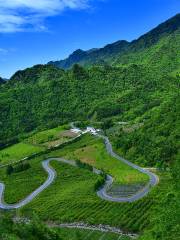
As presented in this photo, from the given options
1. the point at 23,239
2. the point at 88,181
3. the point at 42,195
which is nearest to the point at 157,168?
the point at 88,181

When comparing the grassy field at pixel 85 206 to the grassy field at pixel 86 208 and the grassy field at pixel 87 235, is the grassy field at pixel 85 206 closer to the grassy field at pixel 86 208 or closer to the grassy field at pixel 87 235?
the grassy field at pixel 86 208

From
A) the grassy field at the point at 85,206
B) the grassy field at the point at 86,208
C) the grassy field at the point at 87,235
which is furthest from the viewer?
the grassy field at the point at 85,206

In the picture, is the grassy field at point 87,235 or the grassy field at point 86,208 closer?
the grassy field at point 87,235

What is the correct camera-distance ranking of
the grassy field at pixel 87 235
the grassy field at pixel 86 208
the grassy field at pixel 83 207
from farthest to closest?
1. the grassy field at pixel 83 207
2. the grassy field at pixel 86 208
3. the grassy field at pixel 87 235

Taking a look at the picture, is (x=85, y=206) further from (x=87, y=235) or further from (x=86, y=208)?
(x=87, y=235)

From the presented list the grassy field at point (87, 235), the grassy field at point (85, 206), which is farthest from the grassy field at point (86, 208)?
the grassy field at point (87, 235)

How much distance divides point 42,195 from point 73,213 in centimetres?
3525

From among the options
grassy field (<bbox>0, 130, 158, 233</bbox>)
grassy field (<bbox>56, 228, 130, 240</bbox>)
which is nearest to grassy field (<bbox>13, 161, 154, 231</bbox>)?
grassy field (<bbox>0, 130, 158, 233</bbox>)

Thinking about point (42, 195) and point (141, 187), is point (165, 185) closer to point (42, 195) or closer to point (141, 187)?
point (141, 187)

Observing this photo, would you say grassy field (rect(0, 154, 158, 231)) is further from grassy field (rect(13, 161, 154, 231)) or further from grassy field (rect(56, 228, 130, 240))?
grassy field (rect(56, 228, 130, 240))

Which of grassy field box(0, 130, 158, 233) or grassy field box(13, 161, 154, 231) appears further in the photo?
grassy field box(0, 130, 158, 233)

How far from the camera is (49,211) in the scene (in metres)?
162

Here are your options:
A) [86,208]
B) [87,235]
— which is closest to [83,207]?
[86,208]

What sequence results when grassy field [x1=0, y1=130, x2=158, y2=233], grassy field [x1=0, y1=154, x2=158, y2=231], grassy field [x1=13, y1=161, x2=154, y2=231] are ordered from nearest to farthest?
grassy field [x1=13, y1=161, x2=154, y2=231], grassy field [x1=0, y1=154, x2=158, y2=231], grassy field [x1=0, y1=130, x2=158, y2=233]
